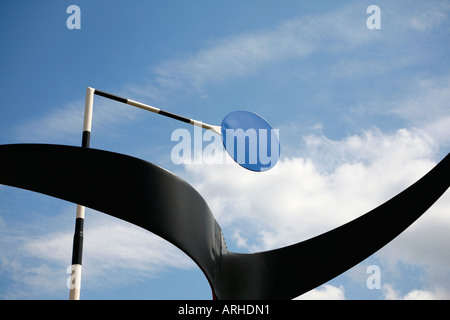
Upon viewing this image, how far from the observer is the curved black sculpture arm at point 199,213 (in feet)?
21.7

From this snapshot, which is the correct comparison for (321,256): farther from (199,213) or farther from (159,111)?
(159,111)

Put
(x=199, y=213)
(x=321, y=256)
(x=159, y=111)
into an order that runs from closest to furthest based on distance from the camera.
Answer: (x=199, y=213) < (x=159, y=111) < (x=321, y=256)

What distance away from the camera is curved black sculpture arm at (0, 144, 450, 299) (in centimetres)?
663

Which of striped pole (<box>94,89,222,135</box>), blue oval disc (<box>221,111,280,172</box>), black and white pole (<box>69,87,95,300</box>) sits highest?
striped pole (<box>94,89,222,135</box>)

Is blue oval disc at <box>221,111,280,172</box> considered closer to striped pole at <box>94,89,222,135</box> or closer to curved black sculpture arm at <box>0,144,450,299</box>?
striped pole at <box>94,89,222,135</box>

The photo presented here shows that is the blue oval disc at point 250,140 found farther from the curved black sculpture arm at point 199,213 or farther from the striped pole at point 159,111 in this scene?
the curved black sculpture arm at point 199,213

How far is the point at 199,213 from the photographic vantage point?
7500mm

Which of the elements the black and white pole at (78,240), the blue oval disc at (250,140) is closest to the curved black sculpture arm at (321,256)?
the blue oval disc at (250,140)

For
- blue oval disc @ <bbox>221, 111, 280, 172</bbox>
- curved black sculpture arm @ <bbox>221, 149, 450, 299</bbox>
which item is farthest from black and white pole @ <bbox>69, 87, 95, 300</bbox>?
curved black sculpture arm @ <bbox>221, 149, 450, 299</bbox>

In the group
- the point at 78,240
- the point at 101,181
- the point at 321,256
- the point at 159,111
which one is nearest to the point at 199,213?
the point at 101,181
